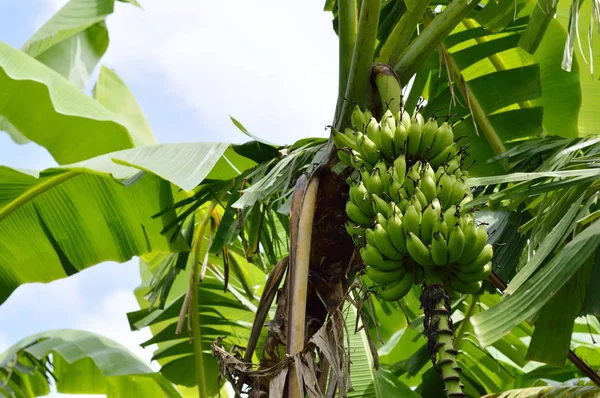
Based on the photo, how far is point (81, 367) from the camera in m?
3.30

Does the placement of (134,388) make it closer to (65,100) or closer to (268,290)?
(65,100)

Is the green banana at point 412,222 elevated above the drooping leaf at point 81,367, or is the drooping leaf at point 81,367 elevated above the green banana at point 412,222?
the green banana at point 412,222

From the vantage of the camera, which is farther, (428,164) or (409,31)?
(409,31)

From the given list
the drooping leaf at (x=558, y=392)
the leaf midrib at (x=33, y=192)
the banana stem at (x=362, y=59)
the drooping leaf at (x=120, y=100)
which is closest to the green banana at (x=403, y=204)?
the banana stem at (x=362, y=59)

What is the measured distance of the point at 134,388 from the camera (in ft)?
10.1

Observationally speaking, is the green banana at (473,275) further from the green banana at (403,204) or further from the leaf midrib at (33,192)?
the leaf midrib at (33,192)

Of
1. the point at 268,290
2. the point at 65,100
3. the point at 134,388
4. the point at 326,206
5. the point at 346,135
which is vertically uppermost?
the point at 65,100

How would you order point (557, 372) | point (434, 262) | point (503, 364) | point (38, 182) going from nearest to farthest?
1. point (434, 262)
2. point (38, 182)
3. point (557, 372)
4. point (503, 364)

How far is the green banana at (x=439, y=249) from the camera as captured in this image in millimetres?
1013

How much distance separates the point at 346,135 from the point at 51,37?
2349 millimetres

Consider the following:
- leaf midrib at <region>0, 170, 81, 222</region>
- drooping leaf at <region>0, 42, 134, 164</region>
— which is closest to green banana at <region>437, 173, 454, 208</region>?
leaf midrib at <region>0, 170, 81, 222</region>

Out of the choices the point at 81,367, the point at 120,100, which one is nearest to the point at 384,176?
the point at 81,367

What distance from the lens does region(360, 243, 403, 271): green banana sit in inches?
43.1

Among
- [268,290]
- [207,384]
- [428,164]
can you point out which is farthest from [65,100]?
[428,164]
